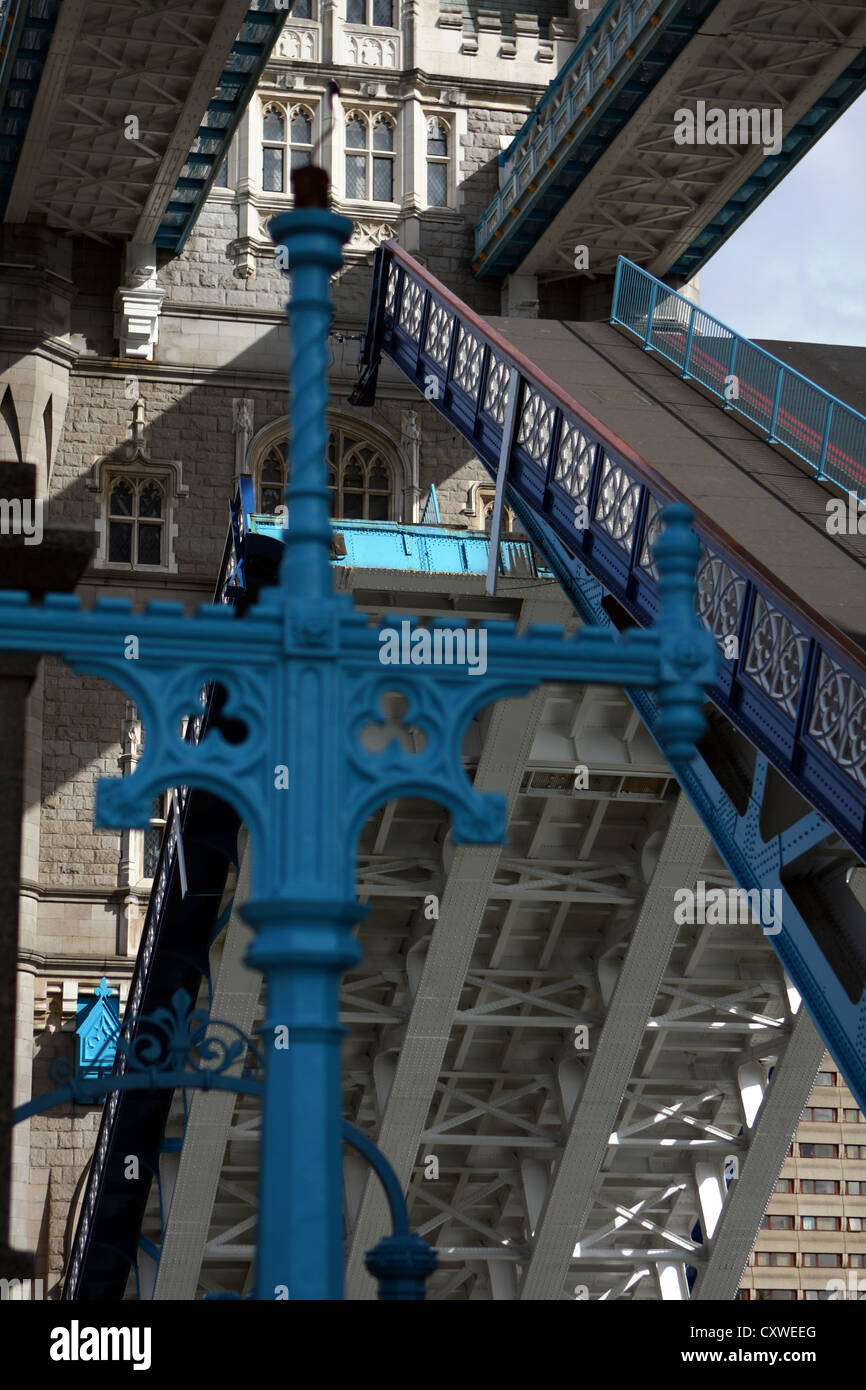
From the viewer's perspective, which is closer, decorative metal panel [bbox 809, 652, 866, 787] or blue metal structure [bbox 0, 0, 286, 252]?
decorative metal panel [bbox 809, 652, 866, 787]

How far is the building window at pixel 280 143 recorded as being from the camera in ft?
126

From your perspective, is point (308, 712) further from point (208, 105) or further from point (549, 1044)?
point (208, 105)

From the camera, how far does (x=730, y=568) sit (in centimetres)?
1338

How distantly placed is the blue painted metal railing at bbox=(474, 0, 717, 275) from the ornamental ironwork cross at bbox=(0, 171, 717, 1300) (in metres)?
24.2

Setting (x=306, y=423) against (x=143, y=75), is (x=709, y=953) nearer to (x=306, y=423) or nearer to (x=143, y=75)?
(x=143, y=75)

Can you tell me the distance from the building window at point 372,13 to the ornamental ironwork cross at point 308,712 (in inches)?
1333

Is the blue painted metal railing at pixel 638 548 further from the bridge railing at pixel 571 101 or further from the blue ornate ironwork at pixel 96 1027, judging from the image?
the blue ornate ironwork at pixel 96 1027

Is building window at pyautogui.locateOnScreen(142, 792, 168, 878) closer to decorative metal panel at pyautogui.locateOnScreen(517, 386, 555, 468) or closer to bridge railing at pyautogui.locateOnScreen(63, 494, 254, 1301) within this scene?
bridge railing at pyautogui.locateOnScreen(63, 494, 254, 1301)

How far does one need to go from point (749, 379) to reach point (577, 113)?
14321 mm

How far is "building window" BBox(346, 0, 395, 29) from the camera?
39.4 m

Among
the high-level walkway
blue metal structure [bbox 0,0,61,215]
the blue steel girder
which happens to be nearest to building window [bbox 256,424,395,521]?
blue metal structure [bbox 0,0,61,215]

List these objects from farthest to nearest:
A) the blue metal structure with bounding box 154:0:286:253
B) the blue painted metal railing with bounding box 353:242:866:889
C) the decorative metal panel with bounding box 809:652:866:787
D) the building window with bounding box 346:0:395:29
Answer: the building window with bounding box 346:0:395:29, the blue metal structure with bounding box 154:0:286:253, the blue painted metal railing with bounding box 353:242:866:889, the decorative metal panel with bounding box 809:652:866:787

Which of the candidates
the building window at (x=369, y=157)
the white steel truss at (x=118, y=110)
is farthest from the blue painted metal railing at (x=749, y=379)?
the building window at (x=369, y=157)
